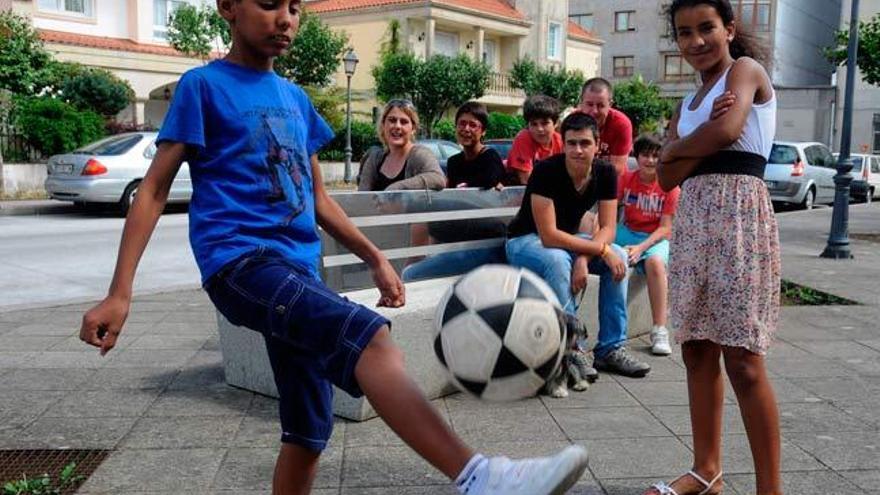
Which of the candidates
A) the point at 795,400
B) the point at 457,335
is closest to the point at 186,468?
the point at 457,335

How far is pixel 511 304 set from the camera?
103 inches

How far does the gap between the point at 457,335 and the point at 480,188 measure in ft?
10.5

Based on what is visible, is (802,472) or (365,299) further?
(365,299)

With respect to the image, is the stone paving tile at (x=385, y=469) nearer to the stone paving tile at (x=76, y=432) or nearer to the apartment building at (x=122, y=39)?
the stone paving tile at (x=76, y=432)

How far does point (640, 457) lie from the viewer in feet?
12.6

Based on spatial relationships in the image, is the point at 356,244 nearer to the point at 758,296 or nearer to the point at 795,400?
the point at 758,296

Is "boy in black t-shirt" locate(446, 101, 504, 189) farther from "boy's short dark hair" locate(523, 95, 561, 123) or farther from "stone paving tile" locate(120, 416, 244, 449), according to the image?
"stone paving tile" locate(120, 416, 244, 449)

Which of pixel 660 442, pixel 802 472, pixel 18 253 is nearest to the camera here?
pixel 802 472

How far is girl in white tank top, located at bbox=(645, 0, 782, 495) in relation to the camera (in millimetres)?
3016

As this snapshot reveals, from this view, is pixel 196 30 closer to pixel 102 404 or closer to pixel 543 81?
pixel 543 81

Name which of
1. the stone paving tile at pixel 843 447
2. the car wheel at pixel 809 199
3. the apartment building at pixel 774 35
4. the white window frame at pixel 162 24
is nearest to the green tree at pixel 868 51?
the car wheel at pixel 809 199

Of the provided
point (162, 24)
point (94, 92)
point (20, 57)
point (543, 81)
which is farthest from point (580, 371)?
point (543, 81)

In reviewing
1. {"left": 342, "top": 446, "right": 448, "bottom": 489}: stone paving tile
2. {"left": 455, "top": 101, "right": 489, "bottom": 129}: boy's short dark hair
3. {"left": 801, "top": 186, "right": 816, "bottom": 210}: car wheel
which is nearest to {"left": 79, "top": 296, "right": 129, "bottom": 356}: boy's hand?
{"left": 342, "top": 446, "right": 448, "bottom": 489}: stone paving tile

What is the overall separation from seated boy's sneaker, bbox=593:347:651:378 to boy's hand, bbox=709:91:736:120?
2.62 meters
